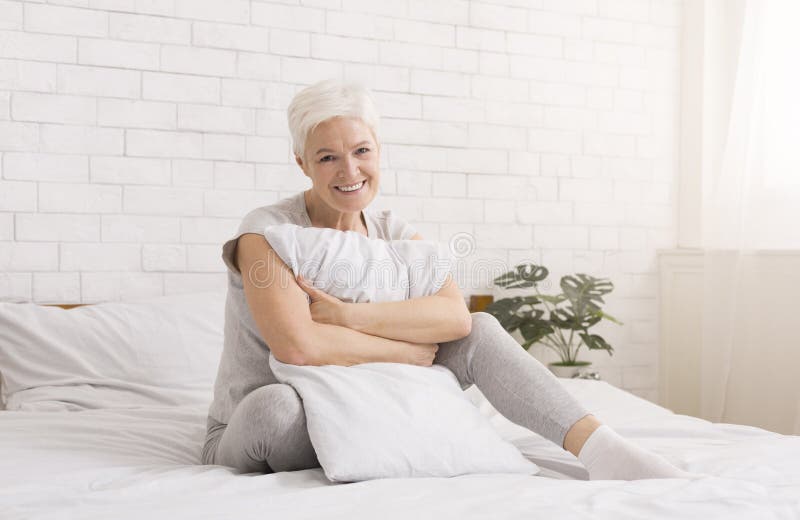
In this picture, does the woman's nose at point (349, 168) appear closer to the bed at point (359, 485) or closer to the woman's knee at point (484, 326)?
the woman's knee at point (484, 326)

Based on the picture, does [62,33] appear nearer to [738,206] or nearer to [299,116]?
[299,116]

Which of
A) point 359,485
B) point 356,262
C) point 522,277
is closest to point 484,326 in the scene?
point 356,262

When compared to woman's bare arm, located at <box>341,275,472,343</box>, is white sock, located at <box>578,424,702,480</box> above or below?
below

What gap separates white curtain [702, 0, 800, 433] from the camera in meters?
2.68

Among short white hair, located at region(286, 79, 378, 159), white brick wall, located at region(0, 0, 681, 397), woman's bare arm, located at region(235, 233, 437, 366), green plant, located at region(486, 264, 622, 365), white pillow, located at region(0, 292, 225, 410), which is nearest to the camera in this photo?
woman's bare arm, located at region(235, 233, 437, 366)

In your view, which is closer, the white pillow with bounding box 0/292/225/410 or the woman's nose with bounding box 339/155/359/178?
the woman's nose with bounding box 339/155/359/178

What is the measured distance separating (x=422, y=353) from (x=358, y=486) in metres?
0.45

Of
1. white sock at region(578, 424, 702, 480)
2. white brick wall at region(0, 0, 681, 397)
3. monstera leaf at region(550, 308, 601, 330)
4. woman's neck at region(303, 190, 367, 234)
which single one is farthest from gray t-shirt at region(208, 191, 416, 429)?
monstera leaf at region(550, 308, 601, 330)

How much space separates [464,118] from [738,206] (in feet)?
3.47

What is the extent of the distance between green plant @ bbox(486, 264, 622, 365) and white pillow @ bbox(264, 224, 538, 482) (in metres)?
1.31

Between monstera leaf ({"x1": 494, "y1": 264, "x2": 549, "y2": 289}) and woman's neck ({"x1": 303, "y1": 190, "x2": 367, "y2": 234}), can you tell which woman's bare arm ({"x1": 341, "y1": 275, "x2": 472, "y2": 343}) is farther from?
monstera leaf ({"x1": 494, "y1": 264, "x2": 549, "y2": 289})

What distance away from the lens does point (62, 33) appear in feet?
8.51

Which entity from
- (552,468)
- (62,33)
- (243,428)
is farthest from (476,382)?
(62,33)

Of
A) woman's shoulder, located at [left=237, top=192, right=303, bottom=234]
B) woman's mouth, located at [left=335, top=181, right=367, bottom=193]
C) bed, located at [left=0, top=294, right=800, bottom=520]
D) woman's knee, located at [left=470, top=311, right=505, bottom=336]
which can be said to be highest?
woman's mouth, located at [left=335, top=181, right=367, bottom=193]
